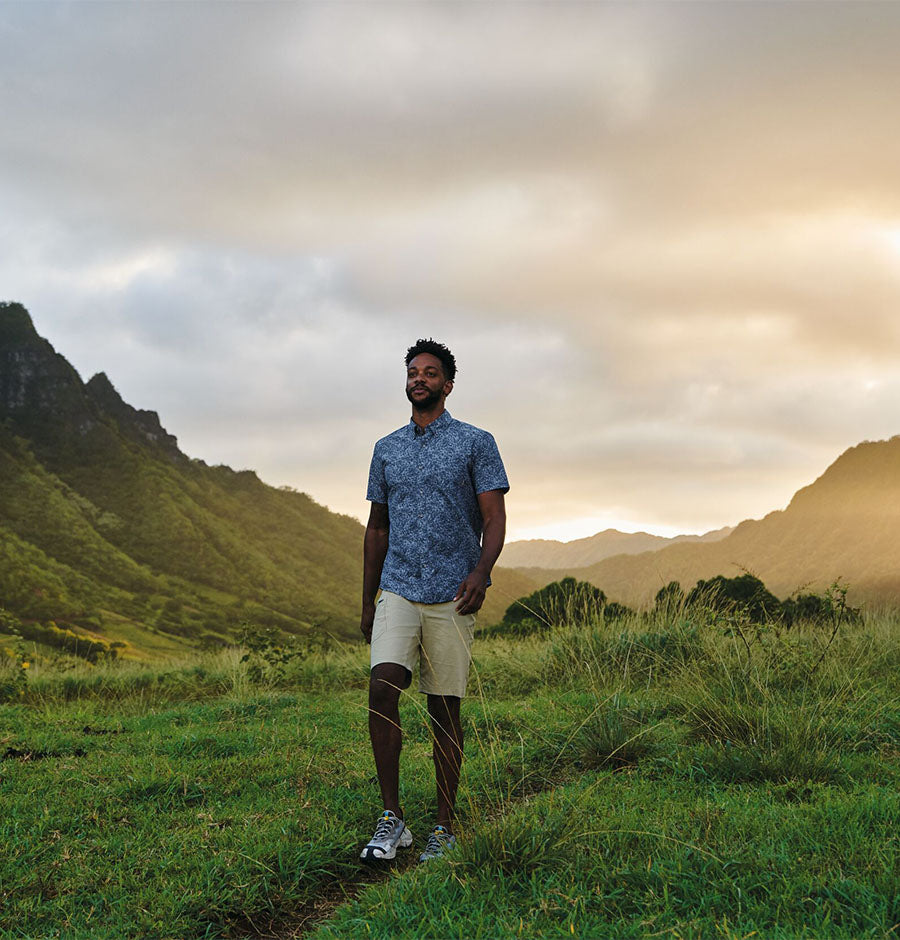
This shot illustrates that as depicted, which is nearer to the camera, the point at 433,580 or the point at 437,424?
the point at 433,580

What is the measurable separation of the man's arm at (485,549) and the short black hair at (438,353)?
0.81 metres

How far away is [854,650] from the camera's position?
366 inches

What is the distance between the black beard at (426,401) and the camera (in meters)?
4.60

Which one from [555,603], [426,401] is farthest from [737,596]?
[426,401]

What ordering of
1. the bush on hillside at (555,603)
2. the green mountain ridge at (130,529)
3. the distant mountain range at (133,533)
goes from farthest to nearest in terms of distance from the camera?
the green mountain ridge at (130,529)
the distant mountain range at (133,533)
the bush on hillside at (555,603)

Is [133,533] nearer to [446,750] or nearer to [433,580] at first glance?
[446,750]

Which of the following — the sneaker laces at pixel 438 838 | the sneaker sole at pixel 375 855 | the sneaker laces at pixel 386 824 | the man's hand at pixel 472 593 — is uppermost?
the man's hand at pixel 472 593

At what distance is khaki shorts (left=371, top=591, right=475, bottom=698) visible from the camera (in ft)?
14.0

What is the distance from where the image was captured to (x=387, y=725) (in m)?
4.26

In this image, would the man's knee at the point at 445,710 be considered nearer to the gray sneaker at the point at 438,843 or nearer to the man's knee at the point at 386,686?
the man's knee at the point at 386,686

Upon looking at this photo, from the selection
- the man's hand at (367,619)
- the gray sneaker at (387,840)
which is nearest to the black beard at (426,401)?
the man's hand at (367,619)

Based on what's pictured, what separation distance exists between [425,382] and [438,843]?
7.92 ft

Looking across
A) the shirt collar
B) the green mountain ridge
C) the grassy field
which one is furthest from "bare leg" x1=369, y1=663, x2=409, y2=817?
the green mountain ridge

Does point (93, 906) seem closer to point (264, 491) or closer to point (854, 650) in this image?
point (854, 650)
